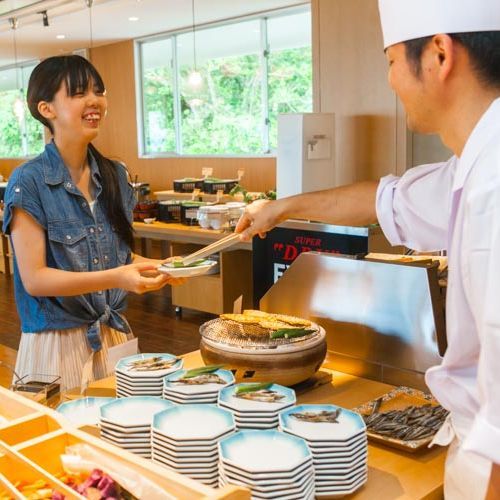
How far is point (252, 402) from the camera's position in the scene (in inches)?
58.9

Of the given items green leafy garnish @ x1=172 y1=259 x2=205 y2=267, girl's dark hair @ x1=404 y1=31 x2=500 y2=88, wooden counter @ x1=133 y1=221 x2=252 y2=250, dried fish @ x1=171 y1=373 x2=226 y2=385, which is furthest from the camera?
wooden counter @ x1=133 y1=221 x2=252 y2=250

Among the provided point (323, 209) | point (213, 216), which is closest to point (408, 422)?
point (323, 209)

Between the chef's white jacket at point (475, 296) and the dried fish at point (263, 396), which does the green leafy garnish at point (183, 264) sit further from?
the chef's white jacket at point (475, 296)

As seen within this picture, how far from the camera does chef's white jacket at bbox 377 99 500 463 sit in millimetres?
909

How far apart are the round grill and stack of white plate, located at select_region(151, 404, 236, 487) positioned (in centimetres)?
39

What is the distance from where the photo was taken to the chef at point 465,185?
0.92 meters

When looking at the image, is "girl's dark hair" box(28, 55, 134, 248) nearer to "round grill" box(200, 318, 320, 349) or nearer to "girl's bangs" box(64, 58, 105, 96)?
"girl's bangs" box(64, 58, 105, 96)

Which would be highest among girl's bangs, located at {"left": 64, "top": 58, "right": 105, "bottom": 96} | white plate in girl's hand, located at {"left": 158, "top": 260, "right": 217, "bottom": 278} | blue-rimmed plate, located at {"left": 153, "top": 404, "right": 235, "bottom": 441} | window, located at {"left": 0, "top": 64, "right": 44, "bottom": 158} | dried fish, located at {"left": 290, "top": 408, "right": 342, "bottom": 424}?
window, located at {"left": 0, "top": 64, "right": 44, "bottom": 158}

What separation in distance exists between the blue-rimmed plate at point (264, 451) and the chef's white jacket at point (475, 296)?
0.91 ft

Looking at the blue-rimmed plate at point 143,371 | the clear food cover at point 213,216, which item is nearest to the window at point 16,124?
the clear food cover at point 213,216

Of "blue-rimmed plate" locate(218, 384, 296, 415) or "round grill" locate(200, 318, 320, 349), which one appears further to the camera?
"round grill" locate(200, 318, 320, 349)

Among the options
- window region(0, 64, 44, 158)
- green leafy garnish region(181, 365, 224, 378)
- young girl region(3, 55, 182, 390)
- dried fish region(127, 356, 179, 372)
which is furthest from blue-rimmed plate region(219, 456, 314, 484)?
window region(0, 64, 44, 158)

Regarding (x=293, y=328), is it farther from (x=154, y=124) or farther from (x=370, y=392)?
(x=154, y=124)

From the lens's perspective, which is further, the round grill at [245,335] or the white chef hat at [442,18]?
the round grill at [245,335]
